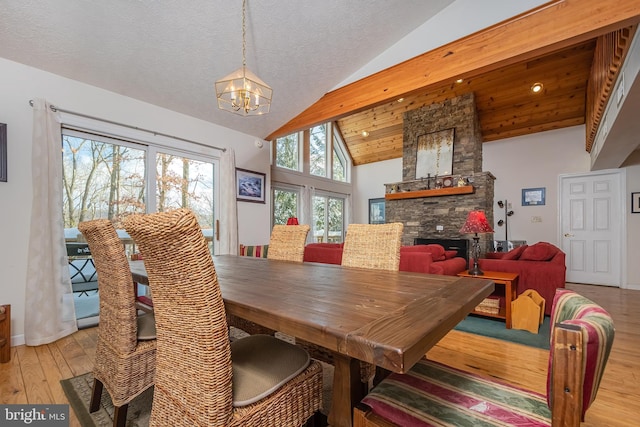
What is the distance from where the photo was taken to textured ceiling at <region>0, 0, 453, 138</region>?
7.30 ft

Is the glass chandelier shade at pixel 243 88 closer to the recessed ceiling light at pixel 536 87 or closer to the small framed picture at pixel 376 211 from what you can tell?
the recessed ceiling light at pixel 536 87

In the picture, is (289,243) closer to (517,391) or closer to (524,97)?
(517,391)

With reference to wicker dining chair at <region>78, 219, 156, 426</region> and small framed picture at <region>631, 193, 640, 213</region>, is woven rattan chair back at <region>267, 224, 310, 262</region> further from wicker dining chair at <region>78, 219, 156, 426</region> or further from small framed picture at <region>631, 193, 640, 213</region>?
small framed picture at <region>631, 193, 640, 213</region>

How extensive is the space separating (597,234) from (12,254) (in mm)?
7905

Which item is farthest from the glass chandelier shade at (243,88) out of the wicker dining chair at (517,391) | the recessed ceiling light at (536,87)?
the recessed ceiling light at (536,87)

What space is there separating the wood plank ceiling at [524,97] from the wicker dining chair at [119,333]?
389cm

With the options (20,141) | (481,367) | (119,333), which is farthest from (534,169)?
(20,141)

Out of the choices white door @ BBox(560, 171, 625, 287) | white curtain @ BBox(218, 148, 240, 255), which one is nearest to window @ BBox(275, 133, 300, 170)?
white curtain @ BBox(218, 148, 240, 255)

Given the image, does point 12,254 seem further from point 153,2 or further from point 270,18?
point 270,18

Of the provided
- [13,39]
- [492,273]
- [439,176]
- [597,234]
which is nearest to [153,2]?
[13,39]

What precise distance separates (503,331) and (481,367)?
36.8 inches

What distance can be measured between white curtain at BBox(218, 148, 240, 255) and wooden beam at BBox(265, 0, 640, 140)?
1525 millimetres

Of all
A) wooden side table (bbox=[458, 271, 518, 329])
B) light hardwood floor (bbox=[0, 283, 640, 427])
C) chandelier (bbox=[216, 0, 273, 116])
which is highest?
chandelier (bbox=[216, 0, 273, 116])

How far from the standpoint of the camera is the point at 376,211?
7629 mm
